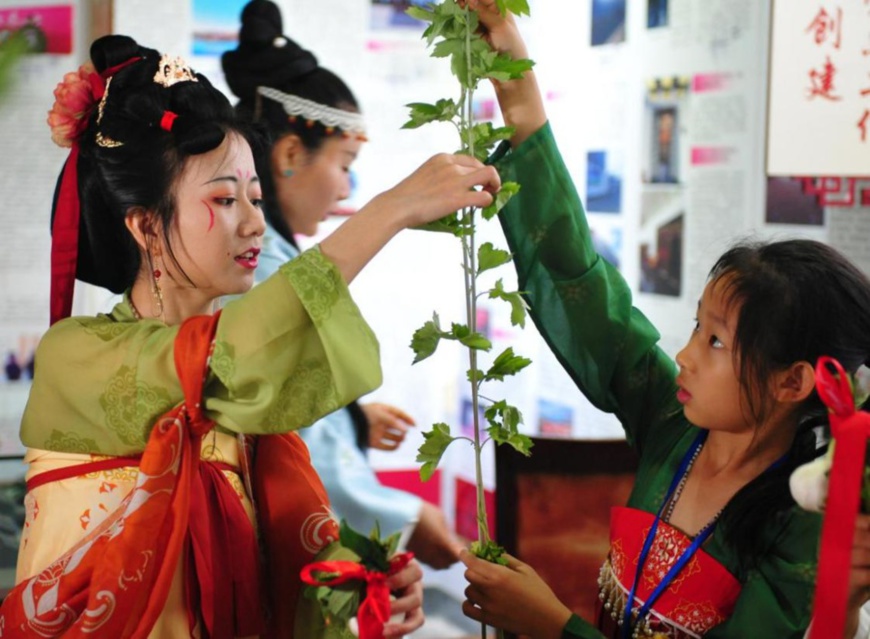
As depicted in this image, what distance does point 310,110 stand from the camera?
2584 millimetres

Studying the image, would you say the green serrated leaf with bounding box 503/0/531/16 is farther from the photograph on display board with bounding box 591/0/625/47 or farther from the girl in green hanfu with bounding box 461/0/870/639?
the photograph on display board with bounding box 591/0/625/47

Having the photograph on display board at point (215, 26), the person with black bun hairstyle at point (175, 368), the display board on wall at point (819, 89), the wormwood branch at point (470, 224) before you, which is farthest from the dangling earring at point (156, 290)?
the photograph on display board at point (215, 26)

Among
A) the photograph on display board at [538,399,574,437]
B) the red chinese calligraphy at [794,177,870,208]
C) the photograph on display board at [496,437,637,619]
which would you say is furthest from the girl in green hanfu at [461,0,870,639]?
the photograph on display board at [538,399,574,437]

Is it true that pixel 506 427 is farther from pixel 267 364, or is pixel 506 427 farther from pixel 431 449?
pixel 267 364

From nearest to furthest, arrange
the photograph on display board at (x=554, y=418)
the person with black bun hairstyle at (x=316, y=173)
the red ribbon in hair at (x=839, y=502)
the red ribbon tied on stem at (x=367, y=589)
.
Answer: the red ribbon in hair at (x=839, y=502) → the red ribbon tied on stem at (x=367, y=589) → the person with black bun hairstyle at (x=316, y=173) → the photograph on display board at (x=554, y=418)

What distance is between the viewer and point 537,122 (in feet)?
4.53

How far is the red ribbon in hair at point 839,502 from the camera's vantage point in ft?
3.30

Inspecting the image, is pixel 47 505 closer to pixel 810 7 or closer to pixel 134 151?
pixel 134 151

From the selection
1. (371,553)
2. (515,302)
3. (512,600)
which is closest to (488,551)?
(512,600)

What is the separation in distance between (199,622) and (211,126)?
1.95 ft

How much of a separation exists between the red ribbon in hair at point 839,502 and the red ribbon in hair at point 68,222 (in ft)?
2.95

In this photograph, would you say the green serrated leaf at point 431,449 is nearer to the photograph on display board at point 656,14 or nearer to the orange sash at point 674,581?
the orange sash at point 674,581

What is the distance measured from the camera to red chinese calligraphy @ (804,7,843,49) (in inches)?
103

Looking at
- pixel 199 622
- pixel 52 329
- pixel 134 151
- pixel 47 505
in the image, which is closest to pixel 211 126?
pixel 134 151
